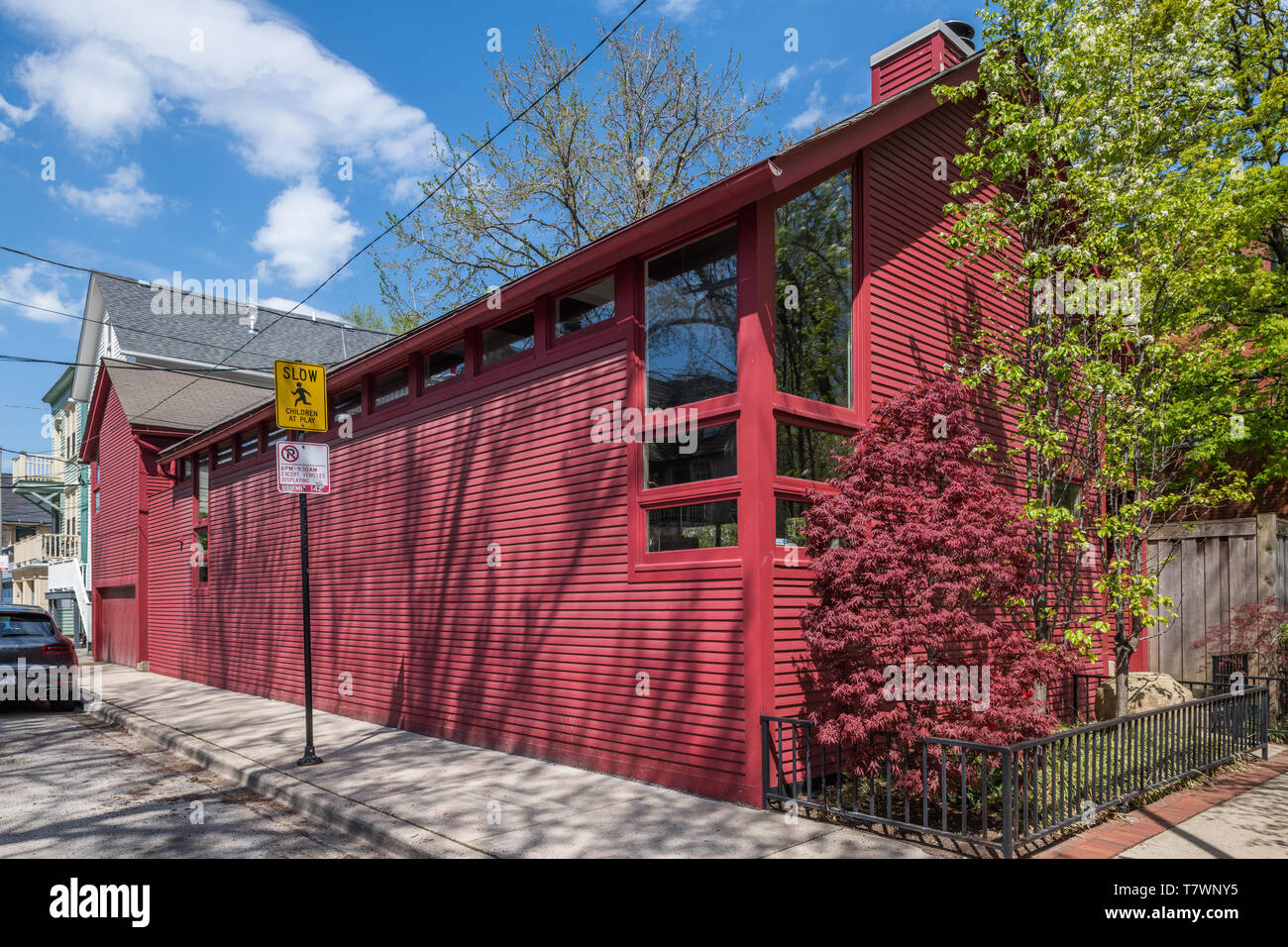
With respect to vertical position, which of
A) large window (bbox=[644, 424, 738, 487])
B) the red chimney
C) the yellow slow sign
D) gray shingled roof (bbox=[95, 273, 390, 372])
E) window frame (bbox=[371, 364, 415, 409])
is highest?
gray shingled roof (bbox=[95, 273, 390, 372])

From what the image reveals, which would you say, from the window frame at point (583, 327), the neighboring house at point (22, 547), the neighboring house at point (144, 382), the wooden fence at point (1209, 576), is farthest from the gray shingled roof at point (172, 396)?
the wooden fence at point (1209, 576)

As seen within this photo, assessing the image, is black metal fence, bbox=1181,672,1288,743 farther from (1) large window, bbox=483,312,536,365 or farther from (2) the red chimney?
(1) large window, bbox=483,312,536,365

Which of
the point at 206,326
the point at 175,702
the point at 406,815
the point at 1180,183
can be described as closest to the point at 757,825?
the point at 406,815

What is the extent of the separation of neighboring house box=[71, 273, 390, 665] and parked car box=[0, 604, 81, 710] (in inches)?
168

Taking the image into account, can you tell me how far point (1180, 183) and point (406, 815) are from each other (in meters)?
9.72

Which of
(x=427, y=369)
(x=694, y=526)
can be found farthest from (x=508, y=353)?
(x=694, y=526)

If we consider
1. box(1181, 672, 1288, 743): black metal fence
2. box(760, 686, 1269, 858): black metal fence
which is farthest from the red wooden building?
box(1181, 672, 1288, 743): black metal fence

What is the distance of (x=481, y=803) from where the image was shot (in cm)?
743

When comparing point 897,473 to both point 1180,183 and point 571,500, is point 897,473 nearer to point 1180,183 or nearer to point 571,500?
point 571,500

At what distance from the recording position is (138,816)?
7.47m

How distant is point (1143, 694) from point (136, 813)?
10505 millimetres

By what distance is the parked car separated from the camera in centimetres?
1443

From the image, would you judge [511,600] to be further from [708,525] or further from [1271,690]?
[1271,690]

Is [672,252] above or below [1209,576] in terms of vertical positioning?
above
